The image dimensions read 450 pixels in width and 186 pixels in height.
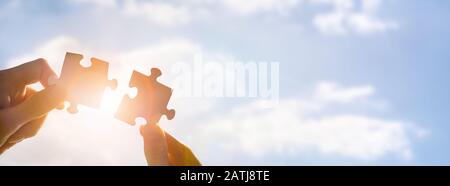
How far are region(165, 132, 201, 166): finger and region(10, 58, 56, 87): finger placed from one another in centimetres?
104

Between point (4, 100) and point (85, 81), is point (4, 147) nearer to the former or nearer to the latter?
point (4, 100)

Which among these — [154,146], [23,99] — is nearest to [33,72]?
[23,99]

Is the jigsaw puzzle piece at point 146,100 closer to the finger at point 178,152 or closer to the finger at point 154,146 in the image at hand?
the finger at point 154,146

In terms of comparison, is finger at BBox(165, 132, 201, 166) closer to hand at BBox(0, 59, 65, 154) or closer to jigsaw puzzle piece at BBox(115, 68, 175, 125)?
jigsaw puzzle piece at BBox(115, 68, 175, 125)

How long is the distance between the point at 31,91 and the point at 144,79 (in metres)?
0.87

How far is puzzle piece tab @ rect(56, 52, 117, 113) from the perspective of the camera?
4117mm

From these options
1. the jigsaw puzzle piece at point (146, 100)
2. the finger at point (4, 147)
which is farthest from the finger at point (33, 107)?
the jigsaw puzzle piece at point (146, 100)

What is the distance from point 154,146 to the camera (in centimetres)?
404

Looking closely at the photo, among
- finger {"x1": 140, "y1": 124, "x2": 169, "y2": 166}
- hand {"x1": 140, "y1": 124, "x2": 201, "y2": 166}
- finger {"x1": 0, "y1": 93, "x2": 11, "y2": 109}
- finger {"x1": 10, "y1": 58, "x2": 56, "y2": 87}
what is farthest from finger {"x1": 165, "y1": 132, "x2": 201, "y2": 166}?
finger {"x1": 0, "y1": 93, "x2": 11, "y2": 109}

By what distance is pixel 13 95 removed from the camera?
13.2ft

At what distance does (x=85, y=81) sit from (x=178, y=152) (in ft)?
3.06

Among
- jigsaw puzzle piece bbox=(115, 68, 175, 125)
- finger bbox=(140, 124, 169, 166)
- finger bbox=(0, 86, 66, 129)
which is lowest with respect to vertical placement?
finger bbox=(140, 124, 169, 166)

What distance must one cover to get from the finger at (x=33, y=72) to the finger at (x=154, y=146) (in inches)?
32.7
